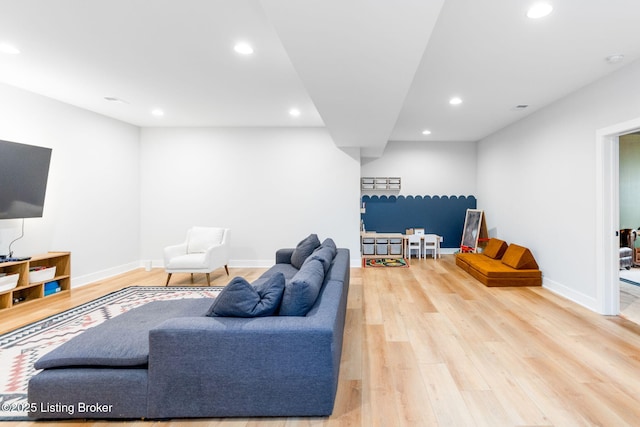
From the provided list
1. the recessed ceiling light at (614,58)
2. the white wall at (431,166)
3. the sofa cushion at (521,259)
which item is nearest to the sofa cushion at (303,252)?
the sofa cushion at (521,259)

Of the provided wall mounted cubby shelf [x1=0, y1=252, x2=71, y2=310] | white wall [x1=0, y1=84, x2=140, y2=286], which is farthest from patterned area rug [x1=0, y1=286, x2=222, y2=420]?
white wall [x1=0, y1=84, x2=140, y2=286]

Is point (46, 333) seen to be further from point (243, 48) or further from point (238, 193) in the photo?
point (238, 193)

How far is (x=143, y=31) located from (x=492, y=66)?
3361mm

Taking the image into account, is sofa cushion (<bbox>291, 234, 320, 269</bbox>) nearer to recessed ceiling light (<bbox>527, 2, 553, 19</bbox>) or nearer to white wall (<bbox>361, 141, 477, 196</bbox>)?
recessed ceiling light (<bbox>527, 2, 553, 19</bbox>)

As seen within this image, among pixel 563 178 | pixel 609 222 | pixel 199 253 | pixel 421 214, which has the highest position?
pixel 563 178

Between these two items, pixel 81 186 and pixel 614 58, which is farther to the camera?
pixel 81 186

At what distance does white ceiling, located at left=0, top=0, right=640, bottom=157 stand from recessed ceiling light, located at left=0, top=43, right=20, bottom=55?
0.06 meters

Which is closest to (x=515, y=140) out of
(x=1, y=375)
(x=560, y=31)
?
(x=560, y=31)

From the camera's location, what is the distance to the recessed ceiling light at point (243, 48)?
288cm

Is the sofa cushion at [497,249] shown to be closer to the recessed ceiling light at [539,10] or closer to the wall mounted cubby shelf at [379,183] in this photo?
the wall mounted cubby shelf at [379,183]

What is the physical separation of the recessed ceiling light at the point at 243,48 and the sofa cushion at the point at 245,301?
2.17m

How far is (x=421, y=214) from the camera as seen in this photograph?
7.48 m

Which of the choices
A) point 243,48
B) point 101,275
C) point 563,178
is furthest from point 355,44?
point 101,275

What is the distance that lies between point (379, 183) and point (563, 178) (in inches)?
147
